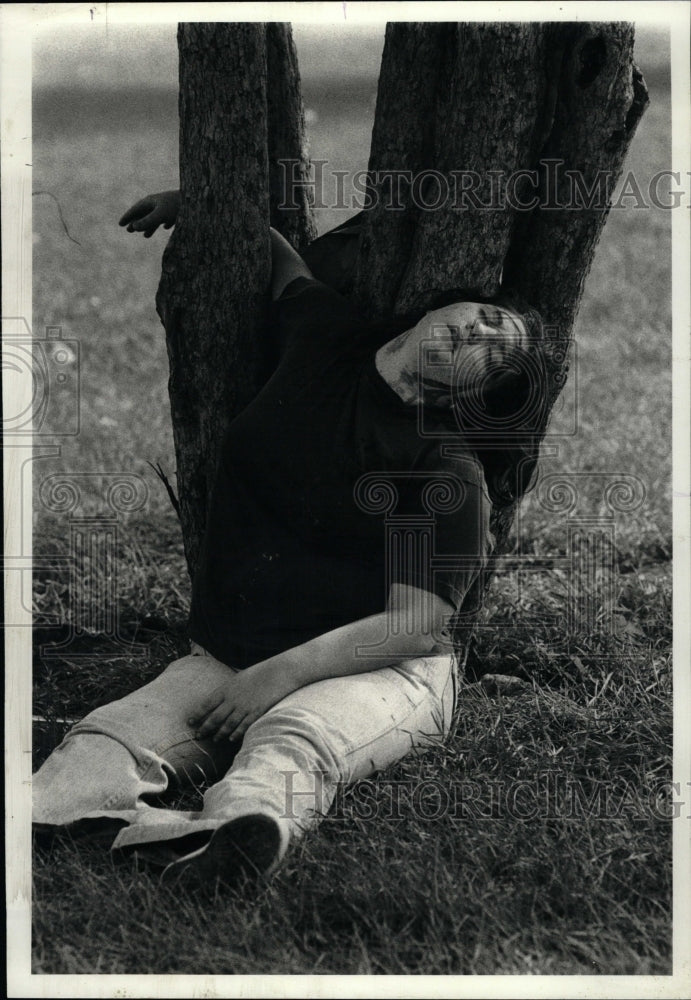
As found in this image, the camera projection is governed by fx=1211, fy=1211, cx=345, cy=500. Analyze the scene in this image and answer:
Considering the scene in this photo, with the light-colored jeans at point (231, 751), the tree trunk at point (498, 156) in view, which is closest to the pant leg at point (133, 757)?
the light-colored jeans at point (231, 751)

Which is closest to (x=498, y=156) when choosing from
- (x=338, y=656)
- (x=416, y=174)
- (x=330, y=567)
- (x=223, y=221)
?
(x=416, y=174)

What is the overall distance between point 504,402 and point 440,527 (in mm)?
336

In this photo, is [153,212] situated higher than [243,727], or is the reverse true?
[153,212]

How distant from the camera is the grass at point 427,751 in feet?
7.81

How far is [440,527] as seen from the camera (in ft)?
8.75

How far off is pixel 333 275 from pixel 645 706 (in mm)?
1315

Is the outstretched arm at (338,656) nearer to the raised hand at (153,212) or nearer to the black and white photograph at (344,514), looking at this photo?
the black and white photograph at (344,514)

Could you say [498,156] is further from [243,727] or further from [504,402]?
[243,727]

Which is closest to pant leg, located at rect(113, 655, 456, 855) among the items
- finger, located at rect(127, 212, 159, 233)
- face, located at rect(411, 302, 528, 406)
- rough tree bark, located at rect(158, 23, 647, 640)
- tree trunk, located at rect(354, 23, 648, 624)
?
rough tree bark, located at rect(158, 23, 647, 640)

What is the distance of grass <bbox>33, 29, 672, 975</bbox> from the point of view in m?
2.38

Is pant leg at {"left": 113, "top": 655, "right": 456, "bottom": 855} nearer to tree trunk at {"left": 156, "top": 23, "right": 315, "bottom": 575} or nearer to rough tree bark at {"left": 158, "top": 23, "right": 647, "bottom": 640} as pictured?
rough tree bark at {"left": 158, "top": 23, "right": 647, "bottom": 640}

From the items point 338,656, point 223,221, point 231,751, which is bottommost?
point 231,751

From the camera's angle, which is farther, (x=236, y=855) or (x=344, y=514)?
(x=344, y=514)

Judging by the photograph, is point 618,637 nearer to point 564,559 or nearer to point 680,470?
point 564,559
